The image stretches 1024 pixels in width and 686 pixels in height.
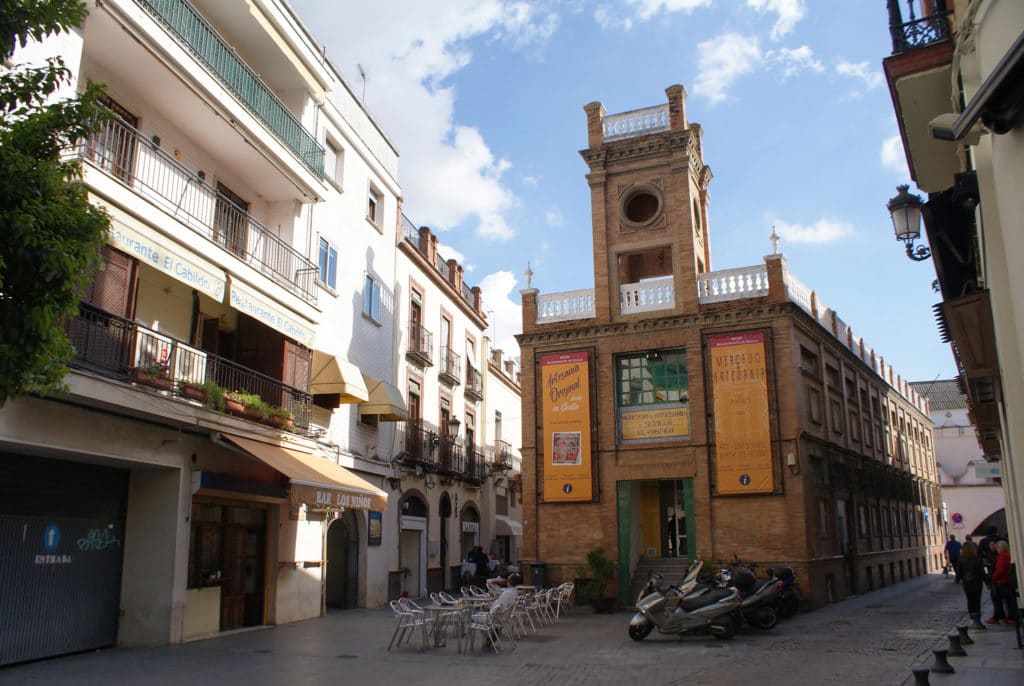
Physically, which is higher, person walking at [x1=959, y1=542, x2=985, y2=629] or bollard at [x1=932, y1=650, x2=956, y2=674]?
person walking at [x1=959, y1=542, x2=985, y2=629]

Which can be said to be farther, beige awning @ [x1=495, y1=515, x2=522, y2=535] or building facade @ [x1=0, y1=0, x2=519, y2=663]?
beige awning @ [x1=495, y1=515, x2=522, y2=535]

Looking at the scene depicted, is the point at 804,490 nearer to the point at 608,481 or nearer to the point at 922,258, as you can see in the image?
the point at 608,481

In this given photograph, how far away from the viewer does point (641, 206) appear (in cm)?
2528

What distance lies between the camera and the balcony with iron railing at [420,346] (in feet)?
84.1

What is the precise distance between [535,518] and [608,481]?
2.35m

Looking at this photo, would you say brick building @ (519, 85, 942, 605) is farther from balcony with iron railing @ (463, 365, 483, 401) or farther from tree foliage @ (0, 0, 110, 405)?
tree foliage @ (0, 0, 110, 405)

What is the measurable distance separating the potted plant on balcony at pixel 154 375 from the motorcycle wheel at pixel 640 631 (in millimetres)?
8920

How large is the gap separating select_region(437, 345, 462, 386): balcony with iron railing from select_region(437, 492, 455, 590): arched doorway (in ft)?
13.2

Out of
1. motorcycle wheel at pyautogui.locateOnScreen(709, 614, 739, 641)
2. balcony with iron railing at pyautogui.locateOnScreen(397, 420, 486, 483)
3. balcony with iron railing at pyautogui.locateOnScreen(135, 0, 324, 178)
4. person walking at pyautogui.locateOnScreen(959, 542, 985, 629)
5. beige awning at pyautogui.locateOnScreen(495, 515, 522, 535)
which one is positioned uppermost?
balcony with iron railing at pyautogui.locateOnScreen(135, 0, 324, 178)

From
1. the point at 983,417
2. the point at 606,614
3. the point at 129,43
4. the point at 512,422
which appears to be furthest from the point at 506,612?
the point at 512,422

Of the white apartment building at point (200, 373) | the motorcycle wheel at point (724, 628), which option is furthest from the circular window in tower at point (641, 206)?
the motorcycle wheel at point (724, 628)

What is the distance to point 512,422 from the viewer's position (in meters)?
39.8

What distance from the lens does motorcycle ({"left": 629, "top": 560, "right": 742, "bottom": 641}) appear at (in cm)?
1434

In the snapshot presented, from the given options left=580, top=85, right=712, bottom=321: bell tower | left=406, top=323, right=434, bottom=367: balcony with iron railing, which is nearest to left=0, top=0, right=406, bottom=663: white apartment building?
left=406, top=323, right=434, bottom=367: balcony with iron railing
